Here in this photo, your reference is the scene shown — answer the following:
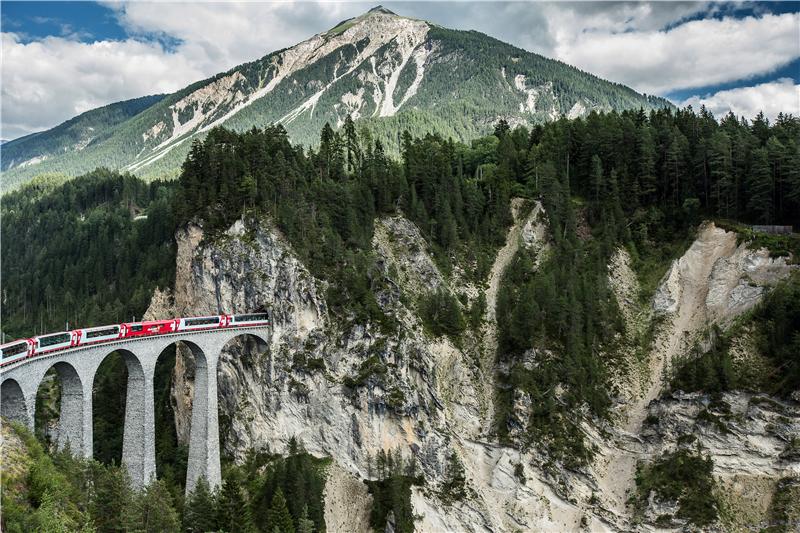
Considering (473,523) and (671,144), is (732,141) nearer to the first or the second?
(671,144)

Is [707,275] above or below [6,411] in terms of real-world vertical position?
above

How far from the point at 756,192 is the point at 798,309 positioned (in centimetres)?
2144

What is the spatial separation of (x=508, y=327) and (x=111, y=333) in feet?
147

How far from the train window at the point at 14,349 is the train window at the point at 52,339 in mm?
1393

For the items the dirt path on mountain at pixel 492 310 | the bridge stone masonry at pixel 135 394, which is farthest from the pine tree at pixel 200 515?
the dirt path on mountain at pixel 492 310

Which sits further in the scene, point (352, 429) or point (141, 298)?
point (141, 298)

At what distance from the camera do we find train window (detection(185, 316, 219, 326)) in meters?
62.3

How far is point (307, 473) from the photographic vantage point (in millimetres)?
59562

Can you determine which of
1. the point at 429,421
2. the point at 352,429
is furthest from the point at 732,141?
the point at 352,429

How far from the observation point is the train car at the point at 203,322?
6114cm

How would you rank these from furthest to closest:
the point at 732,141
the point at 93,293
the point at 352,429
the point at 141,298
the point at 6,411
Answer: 1. the point at 93,293
2. the point at 141,298
3. the point at 732,141
4. the point at 352,429
5. the point at 6,411

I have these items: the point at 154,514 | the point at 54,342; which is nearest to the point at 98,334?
the point at 54,342

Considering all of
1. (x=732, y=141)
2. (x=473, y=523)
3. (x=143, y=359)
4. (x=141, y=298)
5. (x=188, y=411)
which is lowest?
(x=473, y=523)

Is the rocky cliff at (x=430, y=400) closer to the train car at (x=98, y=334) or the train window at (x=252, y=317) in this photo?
the train window at (x=252, y=317)
